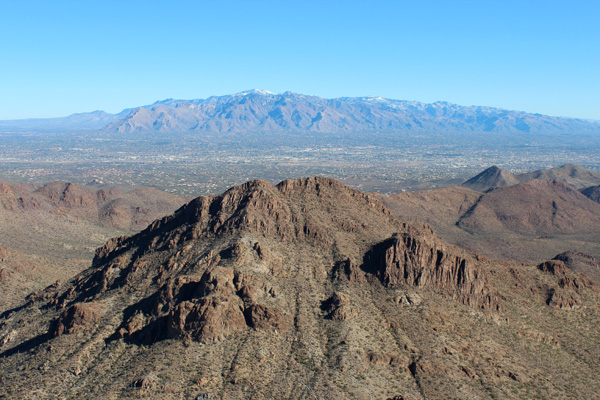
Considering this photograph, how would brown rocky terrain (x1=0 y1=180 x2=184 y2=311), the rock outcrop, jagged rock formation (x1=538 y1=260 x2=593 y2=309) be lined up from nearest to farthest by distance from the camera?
1. the rock outcrop
2. jagged rock formation (x1=538 y1=260 x2=593 y2=309)
3. brown rocky terrain (x1=0 y1=180 x2=184 y2=311)

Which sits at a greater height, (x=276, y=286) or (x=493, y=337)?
(x=276, y=286)

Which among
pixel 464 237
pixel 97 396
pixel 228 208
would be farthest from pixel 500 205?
pixel 97 396

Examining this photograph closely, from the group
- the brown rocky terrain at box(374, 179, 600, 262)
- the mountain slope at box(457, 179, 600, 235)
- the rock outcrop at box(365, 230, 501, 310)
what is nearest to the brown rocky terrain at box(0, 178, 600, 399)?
the rock outcrop at box(365, 230, 501, 310)

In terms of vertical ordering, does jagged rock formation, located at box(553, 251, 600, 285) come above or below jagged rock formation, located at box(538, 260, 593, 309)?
below

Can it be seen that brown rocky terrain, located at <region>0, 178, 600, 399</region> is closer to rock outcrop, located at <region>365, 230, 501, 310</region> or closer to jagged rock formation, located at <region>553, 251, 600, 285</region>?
rock outcrop, located at <region>365, 230, 501, 310</region>

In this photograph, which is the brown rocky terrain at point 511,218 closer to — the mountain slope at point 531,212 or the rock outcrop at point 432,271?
the mountain slope at point 531,212

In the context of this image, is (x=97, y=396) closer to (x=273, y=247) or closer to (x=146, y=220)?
(x=273, y=247)

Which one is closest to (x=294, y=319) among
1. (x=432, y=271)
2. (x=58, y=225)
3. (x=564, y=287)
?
(x=432, y=271)

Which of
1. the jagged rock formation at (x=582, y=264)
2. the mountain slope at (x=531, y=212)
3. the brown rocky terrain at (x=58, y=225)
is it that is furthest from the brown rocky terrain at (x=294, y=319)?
the mountain slope at (x=531, y=212)
